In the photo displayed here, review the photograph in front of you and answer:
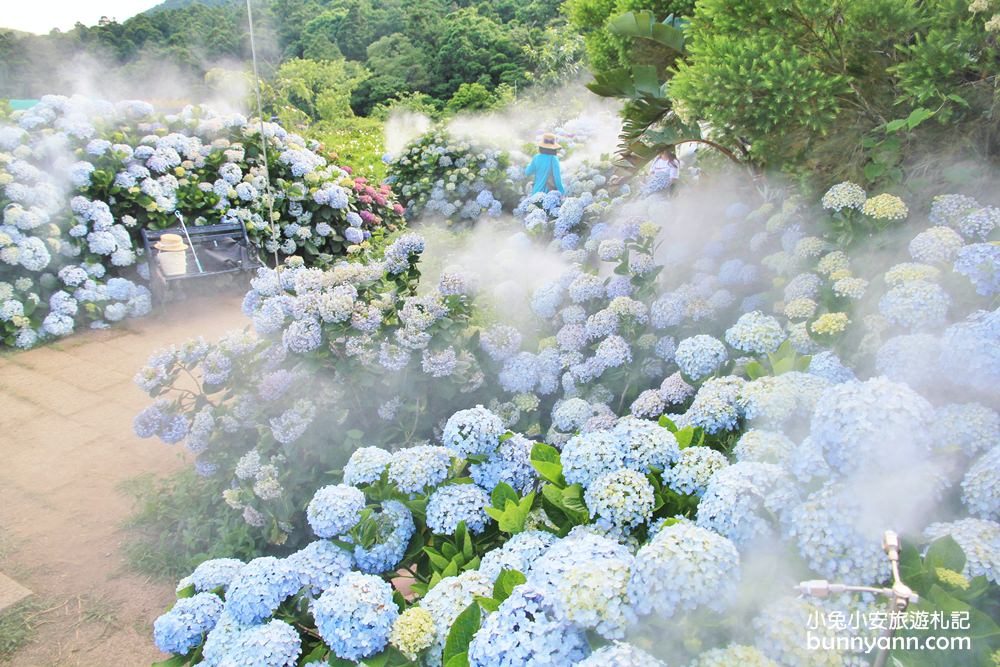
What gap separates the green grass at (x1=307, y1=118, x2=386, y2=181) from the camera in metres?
11.5

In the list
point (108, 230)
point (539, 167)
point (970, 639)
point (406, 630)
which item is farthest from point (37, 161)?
point (970, 639)

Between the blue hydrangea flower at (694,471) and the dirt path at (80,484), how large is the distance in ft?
7.39

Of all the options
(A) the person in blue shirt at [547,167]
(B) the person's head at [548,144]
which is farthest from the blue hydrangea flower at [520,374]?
(B) the person's head at [548,144]

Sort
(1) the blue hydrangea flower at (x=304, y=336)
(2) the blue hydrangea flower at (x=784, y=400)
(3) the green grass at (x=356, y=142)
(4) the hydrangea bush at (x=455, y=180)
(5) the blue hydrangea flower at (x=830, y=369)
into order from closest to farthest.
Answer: (2) the blue hydrangea flower at (x=784, y=400), (5) the blue hydrangea flower at (x=830, y=369), (1) the blue hydrangea flower at (x=304, y=336), (4) the hydrangea bush at (x=455, y=180), (3) the green grass at (x=356, y=142)

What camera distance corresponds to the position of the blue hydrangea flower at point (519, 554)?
1529 millimetres

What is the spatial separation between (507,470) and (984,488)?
1072 millimetres

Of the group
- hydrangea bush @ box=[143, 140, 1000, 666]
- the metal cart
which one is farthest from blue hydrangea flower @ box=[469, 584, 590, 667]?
the metal cart

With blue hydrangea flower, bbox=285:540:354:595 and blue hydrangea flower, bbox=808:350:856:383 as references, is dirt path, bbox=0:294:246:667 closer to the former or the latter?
blue hydrangea flower, bbox=285:540:354:595

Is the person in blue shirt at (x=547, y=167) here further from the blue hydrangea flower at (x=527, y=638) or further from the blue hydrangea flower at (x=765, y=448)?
the blue hydrangea flower at (x=527, y=638)

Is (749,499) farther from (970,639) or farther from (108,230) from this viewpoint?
(108,230)

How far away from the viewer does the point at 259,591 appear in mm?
1541

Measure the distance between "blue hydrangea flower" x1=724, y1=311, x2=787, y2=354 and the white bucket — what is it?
5.31 metres

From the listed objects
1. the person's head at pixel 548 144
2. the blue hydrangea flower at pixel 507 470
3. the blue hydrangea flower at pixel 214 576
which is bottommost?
the blue hydrangea flower at pixel 214 576

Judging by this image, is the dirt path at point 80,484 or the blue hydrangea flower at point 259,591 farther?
the dirt path at point 80,484
